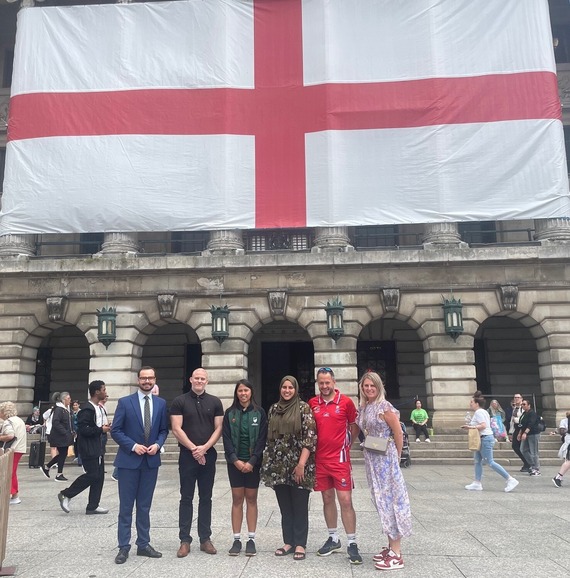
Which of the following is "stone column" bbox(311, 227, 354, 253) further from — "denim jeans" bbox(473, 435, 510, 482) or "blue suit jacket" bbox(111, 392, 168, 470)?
"blue suit jacket" bbox(111, 392, 168, 470)

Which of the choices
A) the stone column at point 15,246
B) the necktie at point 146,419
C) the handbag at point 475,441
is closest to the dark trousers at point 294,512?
the necktie at point 146,419

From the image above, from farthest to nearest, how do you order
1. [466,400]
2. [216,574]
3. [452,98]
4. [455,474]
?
[452,98], [466,400], [455,474], [216,574]

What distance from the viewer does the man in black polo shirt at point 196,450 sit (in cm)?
698

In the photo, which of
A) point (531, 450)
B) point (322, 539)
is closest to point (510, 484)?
point (531, 450)

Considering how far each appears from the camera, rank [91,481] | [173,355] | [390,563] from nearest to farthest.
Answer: [390,563] → [91,481] → [173,355]

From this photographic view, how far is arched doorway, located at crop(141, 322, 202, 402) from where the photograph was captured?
1013 inches

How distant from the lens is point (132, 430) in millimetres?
7168

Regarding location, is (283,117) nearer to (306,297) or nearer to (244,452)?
(306,297)

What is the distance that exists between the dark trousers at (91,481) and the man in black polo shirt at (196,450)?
119 inches

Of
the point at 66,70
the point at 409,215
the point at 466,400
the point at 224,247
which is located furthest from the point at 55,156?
the point at 466,400

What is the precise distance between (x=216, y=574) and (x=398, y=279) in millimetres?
16139

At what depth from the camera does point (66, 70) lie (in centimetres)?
2298

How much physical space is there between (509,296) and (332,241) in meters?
6.73

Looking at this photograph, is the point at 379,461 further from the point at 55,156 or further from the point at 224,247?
the point at 55,156
